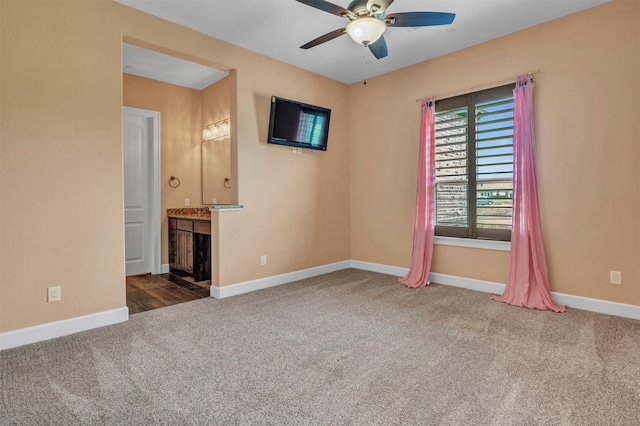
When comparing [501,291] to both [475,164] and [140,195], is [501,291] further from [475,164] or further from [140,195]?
[140,195]

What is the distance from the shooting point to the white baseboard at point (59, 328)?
260 cm

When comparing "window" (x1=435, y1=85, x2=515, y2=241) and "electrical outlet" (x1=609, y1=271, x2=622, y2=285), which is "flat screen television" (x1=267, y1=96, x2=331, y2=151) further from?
"electrical outlet" (x1=609, y1=271, x2=622, y2=285)

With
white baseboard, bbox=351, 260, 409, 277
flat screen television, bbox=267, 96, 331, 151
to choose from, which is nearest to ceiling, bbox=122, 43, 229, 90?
flat screen television, bbox=267, 96, 331, 151

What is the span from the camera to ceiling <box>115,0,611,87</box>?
314 centimetres

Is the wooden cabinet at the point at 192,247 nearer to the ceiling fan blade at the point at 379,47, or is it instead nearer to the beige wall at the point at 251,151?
the beige wall at the point at 251,151

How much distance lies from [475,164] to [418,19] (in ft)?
6.67

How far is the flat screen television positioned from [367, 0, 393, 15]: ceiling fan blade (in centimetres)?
203

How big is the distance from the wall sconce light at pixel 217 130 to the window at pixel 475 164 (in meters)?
3.06

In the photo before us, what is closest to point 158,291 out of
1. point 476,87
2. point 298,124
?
point 298,124

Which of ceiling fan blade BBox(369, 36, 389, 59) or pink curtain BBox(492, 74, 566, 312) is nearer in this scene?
ceiling fan blade BBox(369, 36, 389, 59)

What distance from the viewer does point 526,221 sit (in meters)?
3.53

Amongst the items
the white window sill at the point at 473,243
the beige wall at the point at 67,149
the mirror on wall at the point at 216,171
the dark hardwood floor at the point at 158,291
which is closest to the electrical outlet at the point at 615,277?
the white window sill at the point at 473,243

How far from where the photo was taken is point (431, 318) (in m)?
3.16

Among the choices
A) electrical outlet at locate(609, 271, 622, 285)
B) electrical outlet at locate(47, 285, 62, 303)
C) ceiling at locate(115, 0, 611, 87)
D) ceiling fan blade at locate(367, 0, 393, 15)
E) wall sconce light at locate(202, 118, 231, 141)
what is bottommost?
electrical outlet at locate(47, 285, 62, 303)
